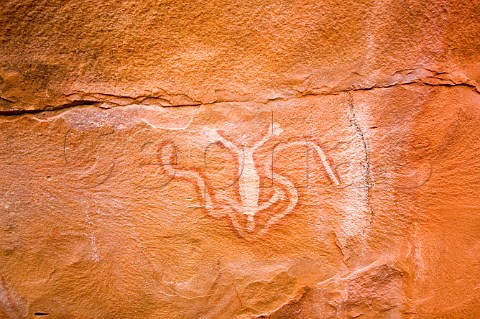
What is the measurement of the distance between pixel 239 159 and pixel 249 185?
91 millimetres

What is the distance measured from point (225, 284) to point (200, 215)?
0.27 meters

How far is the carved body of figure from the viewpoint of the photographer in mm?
1125

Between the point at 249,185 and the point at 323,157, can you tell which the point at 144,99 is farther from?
the point at 323,157

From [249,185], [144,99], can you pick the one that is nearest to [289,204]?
[249,185]

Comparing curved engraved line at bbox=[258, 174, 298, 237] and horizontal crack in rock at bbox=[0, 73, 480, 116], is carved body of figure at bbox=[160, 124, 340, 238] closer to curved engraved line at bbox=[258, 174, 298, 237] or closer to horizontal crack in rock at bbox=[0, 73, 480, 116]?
curved engraved line at bbox=[258, 174, 298, 237]

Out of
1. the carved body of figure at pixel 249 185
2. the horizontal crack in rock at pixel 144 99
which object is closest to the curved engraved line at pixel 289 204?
the carved body of figure at pixel 249 185

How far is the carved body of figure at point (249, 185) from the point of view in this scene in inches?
44.3

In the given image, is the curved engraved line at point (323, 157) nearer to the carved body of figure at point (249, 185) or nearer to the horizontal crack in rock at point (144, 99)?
the carved body of figure at point (249, 185)

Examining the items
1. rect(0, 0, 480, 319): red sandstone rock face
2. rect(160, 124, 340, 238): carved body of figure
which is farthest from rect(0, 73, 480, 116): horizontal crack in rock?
rect(160, 124, 340, 238): carved body of figure

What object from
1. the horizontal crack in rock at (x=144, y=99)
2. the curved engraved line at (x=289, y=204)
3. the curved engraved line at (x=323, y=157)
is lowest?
the curved engraved line at (x=289, y=204)

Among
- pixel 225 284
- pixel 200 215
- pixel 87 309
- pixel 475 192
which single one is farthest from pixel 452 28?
pixel 87 309

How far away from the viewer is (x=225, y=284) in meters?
1.26

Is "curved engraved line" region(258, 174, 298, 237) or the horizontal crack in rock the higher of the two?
the horizontal crack in rock

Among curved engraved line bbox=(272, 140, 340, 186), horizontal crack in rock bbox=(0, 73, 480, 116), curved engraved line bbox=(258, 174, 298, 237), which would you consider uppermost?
horizontal crack in rock bbox=(0, 73, 480, 116)
